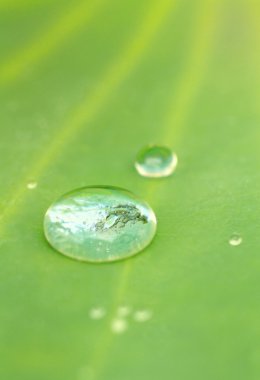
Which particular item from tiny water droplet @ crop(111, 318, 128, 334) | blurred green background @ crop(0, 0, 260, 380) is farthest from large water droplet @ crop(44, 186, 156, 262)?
tiny water droplet @ crop(111, 318, 128, 334)

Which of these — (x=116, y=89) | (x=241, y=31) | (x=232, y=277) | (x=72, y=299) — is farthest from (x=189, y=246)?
(x=241, y=31)

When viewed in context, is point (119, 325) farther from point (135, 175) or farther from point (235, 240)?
point (135, 175)

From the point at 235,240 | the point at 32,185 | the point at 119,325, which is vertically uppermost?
the point at 32,185

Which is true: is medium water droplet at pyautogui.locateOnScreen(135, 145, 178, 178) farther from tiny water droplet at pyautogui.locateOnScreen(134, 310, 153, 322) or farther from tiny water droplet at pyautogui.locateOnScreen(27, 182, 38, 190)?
tiny water droplet at pyautogui.locateOnScreen(134, 310, 153, 322)

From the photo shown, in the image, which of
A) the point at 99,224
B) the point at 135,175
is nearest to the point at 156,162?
the point at 135,175

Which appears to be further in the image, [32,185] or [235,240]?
[32,185]

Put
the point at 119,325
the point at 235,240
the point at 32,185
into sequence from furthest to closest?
the point at 32,185 < the point at 235,240 < the point at 119,325

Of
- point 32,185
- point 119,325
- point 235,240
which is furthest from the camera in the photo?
point 32,185
